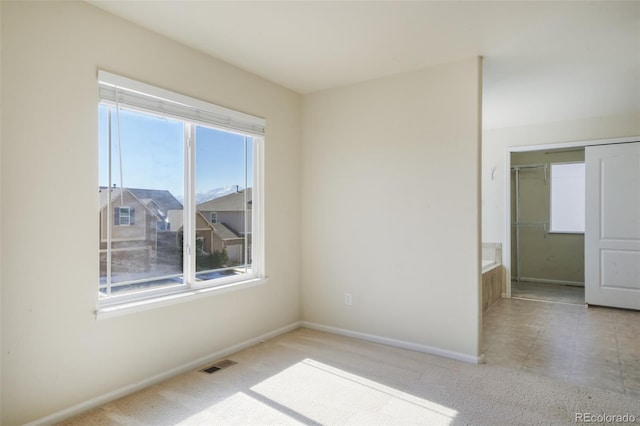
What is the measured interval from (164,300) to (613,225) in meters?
5.37

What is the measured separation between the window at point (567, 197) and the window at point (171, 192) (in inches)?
213

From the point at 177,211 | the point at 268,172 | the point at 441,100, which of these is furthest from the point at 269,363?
the point at 441,100

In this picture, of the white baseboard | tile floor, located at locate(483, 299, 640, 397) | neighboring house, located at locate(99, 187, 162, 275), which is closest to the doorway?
tile floor, located at locate(483, 299, 640, 397)

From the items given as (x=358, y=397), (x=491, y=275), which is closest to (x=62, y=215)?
(x=358, y=397)

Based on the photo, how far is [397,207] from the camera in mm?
3504

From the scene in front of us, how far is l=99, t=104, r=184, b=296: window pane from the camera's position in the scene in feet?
8.08

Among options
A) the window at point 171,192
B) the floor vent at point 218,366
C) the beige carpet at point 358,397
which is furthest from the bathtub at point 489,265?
the floor vent at point 218,366

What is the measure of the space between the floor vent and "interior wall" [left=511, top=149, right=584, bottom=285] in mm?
5619

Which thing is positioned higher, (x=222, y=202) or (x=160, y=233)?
(x=222, y=202)

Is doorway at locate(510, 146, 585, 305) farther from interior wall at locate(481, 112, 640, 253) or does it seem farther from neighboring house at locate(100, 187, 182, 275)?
neighboring house at locate(100, 187, 182, 275)

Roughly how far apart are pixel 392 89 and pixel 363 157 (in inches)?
27.4

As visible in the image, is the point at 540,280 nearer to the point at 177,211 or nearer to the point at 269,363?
the point at 269,363

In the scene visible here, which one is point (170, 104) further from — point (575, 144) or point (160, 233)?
point (575, 144)

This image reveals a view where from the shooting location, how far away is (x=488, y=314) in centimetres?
456
